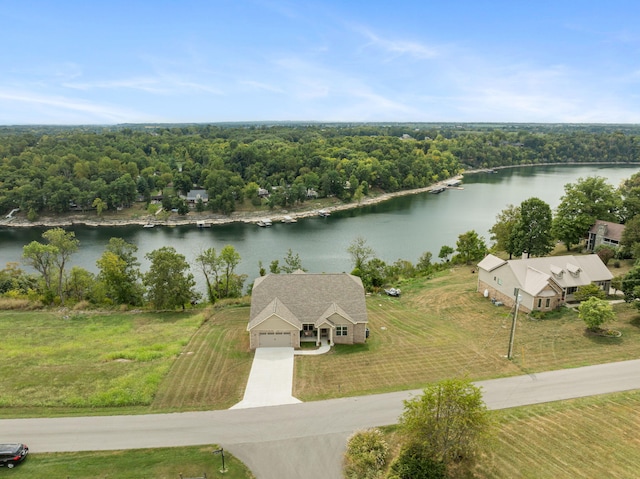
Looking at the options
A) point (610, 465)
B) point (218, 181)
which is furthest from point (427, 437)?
point (218, 181)

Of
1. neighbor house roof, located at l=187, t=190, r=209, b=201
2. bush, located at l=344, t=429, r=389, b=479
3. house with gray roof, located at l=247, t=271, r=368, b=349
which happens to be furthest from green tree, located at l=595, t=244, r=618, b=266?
neighbor house roof, located at l=187, t=190, r=209, b=201

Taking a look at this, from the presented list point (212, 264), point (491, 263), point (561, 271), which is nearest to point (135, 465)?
point (212, 264)

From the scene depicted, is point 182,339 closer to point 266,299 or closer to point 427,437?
point 266,299

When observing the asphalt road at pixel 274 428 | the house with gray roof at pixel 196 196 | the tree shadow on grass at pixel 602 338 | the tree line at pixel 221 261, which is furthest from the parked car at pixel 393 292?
the house with gray roof at pixel 196 196

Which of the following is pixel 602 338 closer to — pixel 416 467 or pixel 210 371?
pixel 416 467

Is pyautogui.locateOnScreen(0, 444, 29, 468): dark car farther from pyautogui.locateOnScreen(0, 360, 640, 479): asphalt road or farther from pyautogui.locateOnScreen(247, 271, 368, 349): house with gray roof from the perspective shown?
pyautogui.locateOnScreen(247, 271, 368, 349): house with gray roof

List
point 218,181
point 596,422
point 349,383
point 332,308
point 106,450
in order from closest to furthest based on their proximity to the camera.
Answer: point 106,450 < point 596,422 < point 349,383 < point 332,308 < point 218,181

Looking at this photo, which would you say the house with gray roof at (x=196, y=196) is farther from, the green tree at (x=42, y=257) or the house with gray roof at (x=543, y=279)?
the house with gray roof at (x=543, y=279)
